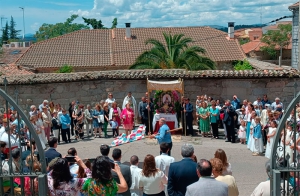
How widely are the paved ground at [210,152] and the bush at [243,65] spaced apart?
18846 millimetres

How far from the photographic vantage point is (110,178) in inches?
236

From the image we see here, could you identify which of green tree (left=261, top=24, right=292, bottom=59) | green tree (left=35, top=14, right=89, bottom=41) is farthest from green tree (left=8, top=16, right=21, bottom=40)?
green tree (left=261, top=24, right=292, bottom=59)

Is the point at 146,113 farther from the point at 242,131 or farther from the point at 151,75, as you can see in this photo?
the point at 242,131

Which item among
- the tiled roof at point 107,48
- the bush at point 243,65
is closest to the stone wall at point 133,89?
the bush at point 243,65

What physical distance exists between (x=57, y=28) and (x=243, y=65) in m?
71.8

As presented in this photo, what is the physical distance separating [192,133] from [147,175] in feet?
35.0

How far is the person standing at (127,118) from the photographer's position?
55.9 feet

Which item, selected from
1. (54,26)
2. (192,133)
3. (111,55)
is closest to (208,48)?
(111,55)

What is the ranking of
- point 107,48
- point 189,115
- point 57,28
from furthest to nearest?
point 57,28 < point 107,48 < point 189,115

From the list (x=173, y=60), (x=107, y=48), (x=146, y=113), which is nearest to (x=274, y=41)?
(x=107, y=48)

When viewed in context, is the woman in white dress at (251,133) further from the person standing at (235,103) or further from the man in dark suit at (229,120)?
the person standing at (235,103)

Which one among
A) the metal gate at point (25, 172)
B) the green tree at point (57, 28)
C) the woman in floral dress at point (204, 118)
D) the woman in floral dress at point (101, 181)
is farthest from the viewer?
the green tree at point (57, 28)

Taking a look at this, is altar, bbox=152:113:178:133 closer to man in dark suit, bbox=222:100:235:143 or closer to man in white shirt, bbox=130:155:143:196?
man in dark suit, bbox=222:100:235:143

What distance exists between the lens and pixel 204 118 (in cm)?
1705
